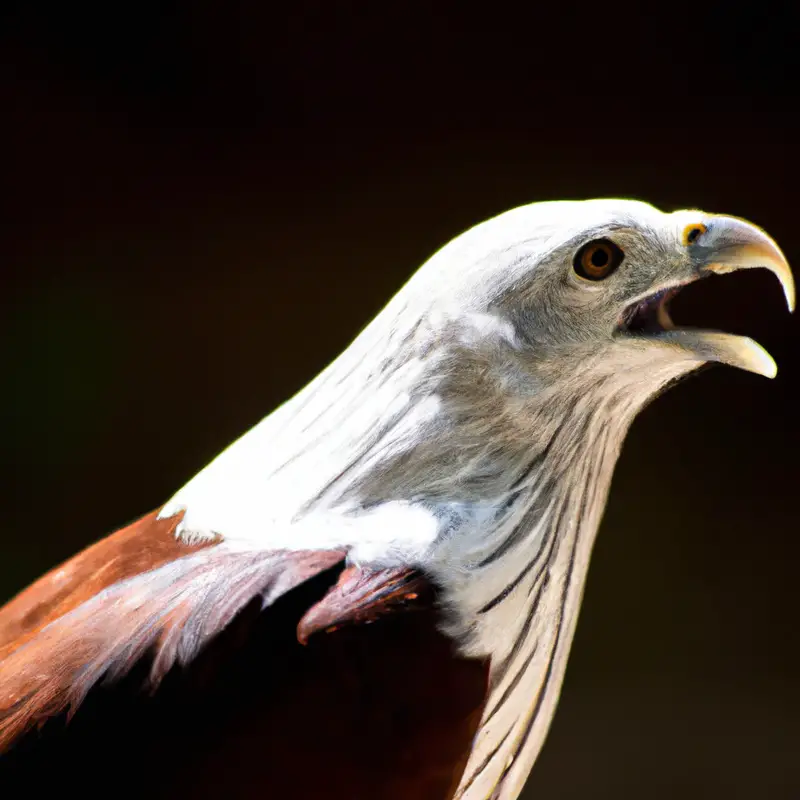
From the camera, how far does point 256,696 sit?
1.32 metres

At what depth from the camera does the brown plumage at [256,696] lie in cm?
130

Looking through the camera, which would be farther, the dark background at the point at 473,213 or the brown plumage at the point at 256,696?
the dark background at the point at 473,213

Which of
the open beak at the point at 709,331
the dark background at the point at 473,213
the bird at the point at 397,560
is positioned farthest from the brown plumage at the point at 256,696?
the dark background at the point at 473,213

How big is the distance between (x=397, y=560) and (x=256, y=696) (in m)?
0.23

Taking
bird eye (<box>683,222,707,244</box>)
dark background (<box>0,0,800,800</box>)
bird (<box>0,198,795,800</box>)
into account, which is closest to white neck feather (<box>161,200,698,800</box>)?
bird (<box>0,198,795,800</box>)

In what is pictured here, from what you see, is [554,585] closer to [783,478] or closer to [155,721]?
[155,721]

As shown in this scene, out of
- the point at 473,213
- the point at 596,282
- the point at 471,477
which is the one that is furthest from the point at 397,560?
the point at 473,213

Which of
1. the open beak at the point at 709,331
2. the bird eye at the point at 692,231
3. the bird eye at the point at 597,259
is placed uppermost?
the bird eye at the point at 597,259

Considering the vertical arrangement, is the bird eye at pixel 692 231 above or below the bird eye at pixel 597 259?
below

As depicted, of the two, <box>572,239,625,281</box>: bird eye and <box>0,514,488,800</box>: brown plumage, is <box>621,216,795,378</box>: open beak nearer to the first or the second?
<box>572,239,625,281</box>: bird eye

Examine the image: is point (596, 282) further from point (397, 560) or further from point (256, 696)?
point (256, 696)

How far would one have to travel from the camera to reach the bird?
1316 millimetres

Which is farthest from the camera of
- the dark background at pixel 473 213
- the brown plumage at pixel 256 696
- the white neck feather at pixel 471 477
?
the dark background at pixel 473 213

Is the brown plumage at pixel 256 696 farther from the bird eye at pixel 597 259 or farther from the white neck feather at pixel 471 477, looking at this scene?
the bird eye at pixel 597 259
